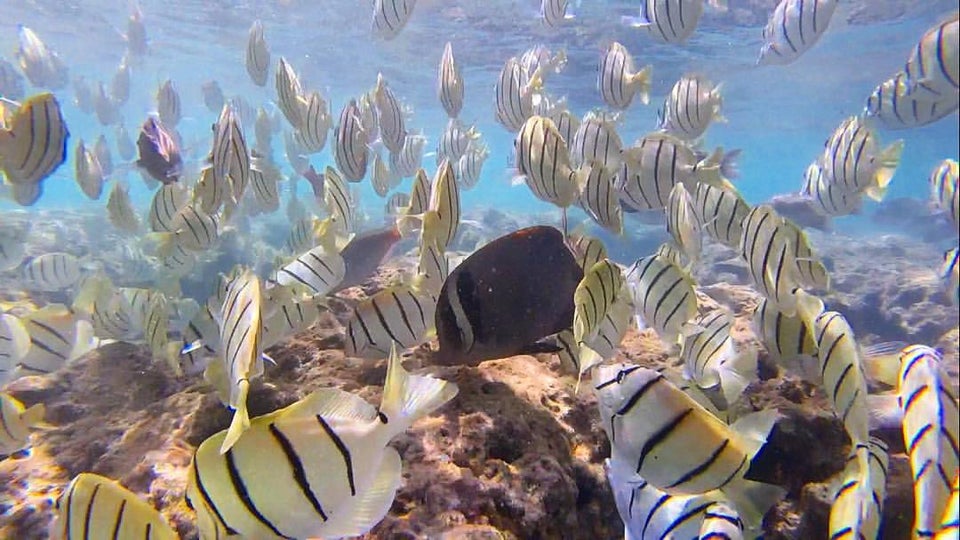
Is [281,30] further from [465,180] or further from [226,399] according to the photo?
[226,399]

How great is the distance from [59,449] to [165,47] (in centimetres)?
3318

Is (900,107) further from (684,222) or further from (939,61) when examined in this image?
(684,222)

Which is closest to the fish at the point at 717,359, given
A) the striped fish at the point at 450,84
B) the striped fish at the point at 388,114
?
the striped fish at the point at 450,84

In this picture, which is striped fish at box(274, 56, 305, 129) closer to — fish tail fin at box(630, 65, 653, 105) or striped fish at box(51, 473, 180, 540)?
fish tail fin at box(630, 65, 653, 105)

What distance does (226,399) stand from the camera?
280 cm

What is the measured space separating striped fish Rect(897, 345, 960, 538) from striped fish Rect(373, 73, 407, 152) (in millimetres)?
5127

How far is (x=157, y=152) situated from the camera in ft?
16.0

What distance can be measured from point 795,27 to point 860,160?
1.61 m

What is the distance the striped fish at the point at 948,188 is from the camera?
311 centimetres

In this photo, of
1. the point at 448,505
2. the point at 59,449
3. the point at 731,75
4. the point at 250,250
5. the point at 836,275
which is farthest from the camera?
the point at 731,75

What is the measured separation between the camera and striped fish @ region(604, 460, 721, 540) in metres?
2.11

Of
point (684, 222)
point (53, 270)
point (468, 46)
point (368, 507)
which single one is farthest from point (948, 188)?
point (468, 46)

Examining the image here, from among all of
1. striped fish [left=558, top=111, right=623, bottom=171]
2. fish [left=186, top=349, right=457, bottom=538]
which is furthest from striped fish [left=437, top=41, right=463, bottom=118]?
fish [left=186, top=349, right=457, bottom=538]

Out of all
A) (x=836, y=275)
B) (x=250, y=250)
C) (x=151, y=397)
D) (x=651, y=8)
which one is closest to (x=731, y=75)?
(x=836, y=275)
